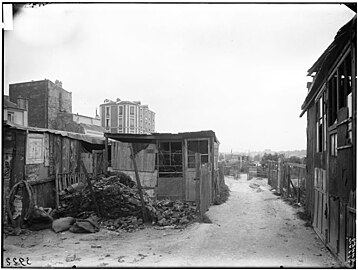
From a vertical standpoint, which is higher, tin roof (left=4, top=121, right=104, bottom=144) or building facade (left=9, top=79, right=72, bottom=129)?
building facade (left=9, top=79, right=72, bottom=129)

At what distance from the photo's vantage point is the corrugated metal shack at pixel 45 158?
6578 mm

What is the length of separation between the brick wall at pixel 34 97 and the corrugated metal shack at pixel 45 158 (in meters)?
0.22

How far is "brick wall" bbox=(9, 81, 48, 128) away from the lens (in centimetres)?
543

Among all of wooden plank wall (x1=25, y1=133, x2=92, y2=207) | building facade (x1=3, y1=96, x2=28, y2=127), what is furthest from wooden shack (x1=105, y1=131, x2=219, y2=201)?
building facade (x1=3, y1=96, x2=28, y2=127)

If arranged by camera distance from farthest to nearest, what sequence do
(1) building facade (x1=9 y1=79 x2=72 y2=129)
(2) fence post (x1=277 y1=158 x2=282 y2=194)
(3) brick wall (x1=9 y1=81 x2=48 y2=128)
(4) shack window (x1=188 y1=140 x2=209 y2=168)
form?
1. (2) fence post (x1=277 y1=158 x2=282 y2=194)
2. (4) shack window (x1=188 y1=140 x2=209 y2=168)
3. (1) building facade (x1=9 y1=79 x2=72 y2=129)
4. (3) brick wall (x1=9 y1=81 x2=48 y2=128)

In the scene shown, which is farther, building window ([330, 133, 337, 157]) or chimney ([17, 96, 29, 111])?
chimney ([17, 96, 29, 111])

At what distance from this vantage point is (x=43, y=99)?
22.4 feet

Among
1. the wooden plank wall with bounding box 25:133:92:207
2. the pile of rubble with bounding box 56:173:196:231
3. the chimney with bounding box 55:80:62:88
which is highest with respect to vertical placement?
the chimney with bounding box 55:80:62:88

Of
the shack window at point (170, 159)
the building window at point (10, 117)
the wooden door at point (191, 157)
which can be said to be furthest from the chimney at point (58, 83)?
the wooden door at point (191, 157)

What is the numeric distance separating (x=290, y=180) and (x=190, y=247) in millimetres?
6604

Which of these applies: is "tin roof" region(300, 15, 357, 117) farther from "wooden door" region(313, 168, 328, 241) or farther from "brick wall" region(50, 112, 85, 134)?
"brick wall" region(50, 112, 85, 134)

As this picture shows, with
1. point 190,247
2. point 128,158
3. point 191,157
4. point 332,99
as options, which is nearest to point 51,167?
point 128,158

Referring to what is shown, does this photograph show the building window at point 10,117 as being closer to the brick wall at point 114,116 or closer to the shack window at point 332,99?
the brick wall at point 114,116

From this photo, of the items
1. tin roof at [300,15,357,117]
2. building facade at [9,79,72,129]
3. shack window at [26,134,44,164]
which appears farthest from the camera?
shack window at [26,134,44,164]
